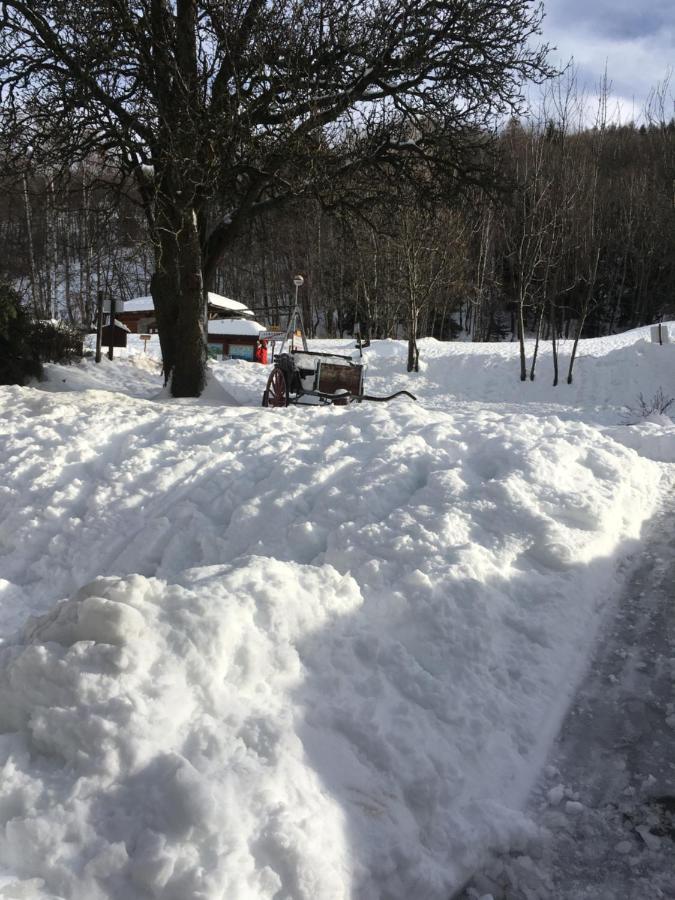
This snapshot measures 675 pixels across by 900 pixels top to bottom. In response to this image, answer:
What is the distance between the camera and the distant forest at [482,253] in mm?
21062

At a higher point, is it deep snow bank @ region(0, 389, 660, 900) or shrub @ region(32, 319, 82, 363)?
shrub @ region(32, 319, 82, 363)

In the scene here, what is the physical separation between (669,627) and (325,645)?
2.06m

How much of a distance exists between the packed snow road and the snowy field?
0.09 m

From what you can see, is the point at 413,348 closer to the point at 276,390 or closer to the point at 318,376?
the point at 276,390

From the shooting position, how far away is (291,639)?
10.0 feet

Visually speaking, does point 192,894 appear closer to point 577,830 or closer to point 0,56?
point 577,830

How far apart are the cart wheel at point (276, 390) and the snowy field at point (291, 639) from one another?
4.53 m

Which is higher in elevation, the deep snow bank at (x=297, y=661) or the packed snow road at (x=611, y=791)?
the deep snow bank at (x=297, y=661)

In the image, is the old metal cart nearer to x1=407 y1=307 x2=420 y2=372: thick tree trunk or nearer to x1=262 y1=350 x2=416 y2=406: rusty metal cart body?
x1=262 y1=350 x2=416 y2=406: rusty metal cart body

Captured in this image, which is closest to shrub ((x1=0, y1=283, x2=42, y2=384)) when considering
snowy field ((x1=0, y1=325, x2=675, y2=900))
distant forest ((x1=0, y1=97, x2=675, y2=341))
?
distant forest ((x1=0, y1=97, x2=675, y2=341))

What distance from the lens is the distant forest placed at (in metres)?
21.1

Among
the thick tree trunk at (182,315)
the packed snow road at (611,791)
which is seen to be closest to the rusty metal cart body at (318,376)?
the thick tree trunk at (182,315)

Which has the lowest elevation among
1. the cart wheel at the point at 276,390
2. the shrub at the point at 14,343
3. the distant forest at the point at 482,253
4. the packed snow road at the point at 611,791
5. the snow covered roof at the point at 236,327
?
the packed snow road at the point at 611,791

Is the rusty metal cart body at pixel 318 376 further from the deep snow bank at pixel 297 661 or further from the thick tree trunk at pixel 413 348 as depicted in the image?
the thick tree trunk at pixel 413 348
